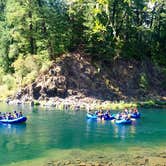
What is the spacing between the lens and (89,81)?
240 ft

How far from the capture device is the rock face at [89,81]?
71000 mm

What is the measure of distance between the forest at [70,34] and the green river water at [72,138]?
19929 millimetres

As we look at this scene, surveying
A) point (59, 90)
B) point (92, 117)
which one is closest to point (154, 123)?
point (92, 117)

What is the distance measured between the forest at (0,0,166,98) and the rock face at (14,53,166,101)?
176 centimetres

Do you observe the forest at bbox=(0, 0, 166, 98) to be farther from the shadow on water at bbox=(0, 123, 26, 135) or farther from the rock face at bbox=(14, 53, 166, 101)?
the shadow on water at bbox=(0, 123, 26, 135)

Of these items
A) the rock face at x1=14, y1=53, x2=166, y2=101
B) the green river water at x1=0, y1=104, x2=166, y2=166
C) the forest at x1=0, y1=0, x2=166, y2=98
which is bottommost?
the green river water at x1=0, y1=104, x2=166, y2=166

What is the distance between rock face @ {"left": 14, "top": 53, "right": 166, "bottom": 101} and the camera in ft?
233

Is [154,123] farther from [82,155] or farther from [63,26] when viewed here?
[63,26]

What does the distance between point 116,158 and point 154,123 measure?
21.2 metres

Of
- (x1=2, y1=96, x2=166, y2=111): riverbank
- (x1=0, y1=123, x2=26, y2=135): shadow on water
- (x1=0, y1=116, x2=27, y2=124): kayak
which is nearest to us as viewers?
(x1=0, y1=123, x2=26, y2=135): shadow on water

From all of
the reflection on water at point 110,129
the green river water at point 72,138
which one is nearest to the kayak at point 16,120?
the green river water at point 72,138

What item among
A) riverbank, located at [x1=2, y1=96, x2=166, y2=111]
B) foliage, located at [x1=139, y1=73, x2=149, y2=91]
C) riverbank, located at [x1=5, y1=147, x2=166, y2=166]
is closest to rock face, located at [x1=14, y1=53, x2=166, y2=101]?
foliage, located at [x1=139, y1=73, x2=149, y2=91]

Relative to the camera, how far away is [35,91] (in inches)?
2793

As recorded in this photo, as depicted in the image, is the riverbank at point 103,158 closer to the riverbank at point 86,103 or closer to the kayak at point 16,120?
the kayak at point 16,120
